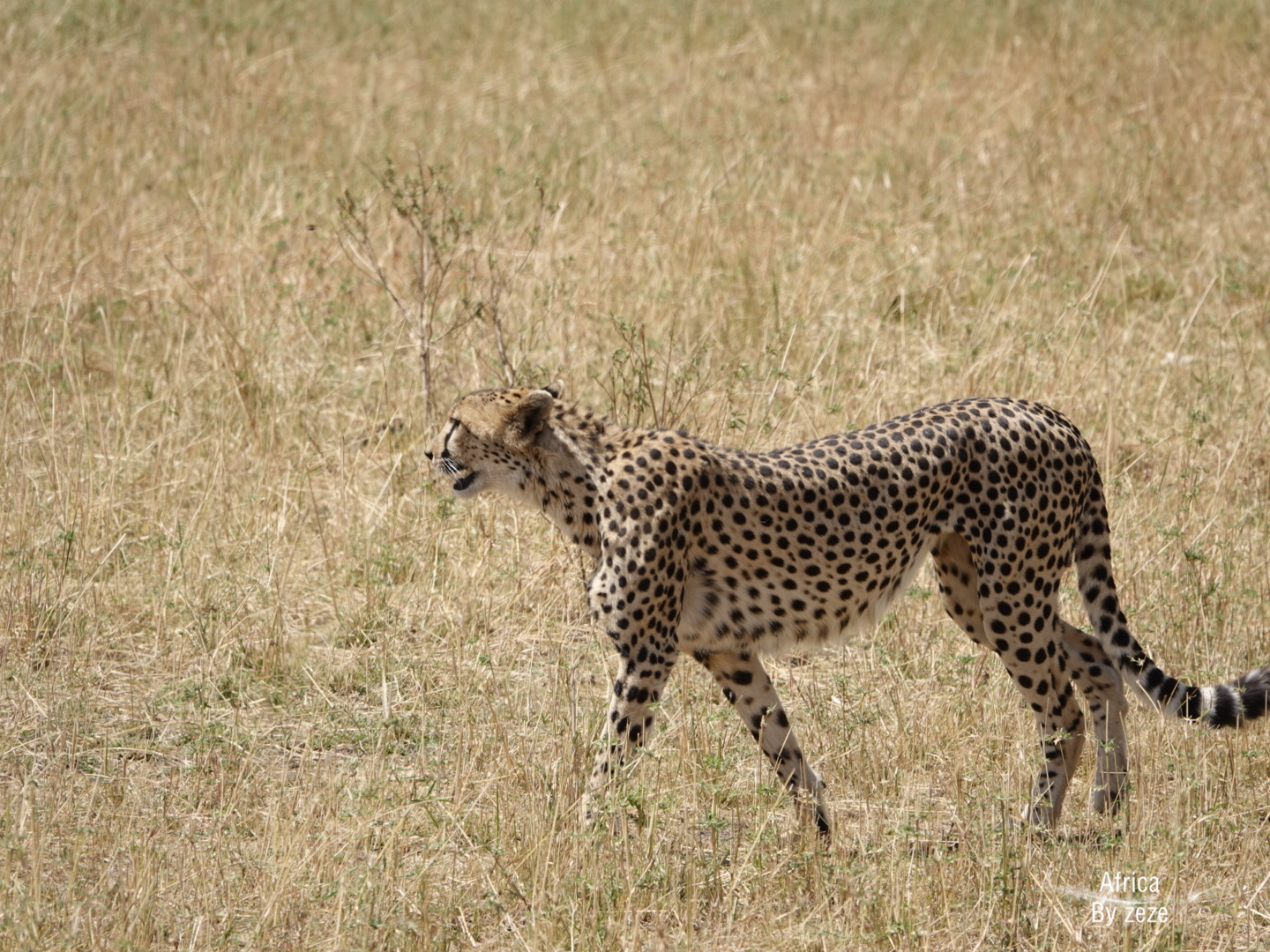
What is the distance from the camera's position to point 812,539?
169 inches

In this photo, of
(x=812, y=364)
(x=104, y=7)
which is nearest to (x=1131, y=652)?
(x=812, y=364)

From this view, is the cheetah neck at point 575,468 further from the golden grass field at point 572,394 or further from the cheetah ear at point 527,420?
the golden grass field at point 572,394

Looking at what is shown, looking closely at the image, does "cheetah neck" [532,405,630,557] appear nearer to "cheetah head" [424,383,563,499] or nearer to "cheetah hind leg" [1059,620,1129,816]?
"cheetah head" [424,383,563,499]

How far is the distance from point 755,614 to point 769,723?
29 centimetres

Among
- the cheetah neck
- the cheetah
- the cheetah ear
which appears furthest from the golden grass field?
the cheetah ear

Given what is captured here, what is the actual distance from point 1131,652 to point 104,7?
9.27 m

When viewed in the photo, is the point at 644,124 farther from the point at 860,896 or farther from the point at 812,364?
the point at 860,896

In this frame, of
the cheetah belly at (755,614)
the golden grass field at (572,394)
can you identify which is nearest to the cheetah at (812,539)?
the cheetah belly at (755,614)

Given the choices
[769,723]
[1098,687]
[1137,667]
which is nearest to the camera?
[769,723]

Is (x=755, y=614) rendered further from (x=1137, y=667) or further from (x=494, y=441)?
(x=1137, y=667)

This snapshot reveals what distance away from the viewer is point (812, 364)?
689 centimetres

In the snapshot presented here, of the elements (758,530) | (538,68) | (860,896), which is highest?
(758,530)

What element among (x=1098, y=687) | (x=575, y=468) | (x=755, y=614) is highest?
(x=575, y=468)

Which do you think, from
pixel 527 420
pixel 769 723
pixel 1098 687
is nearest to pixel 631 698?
pixel 769 723
